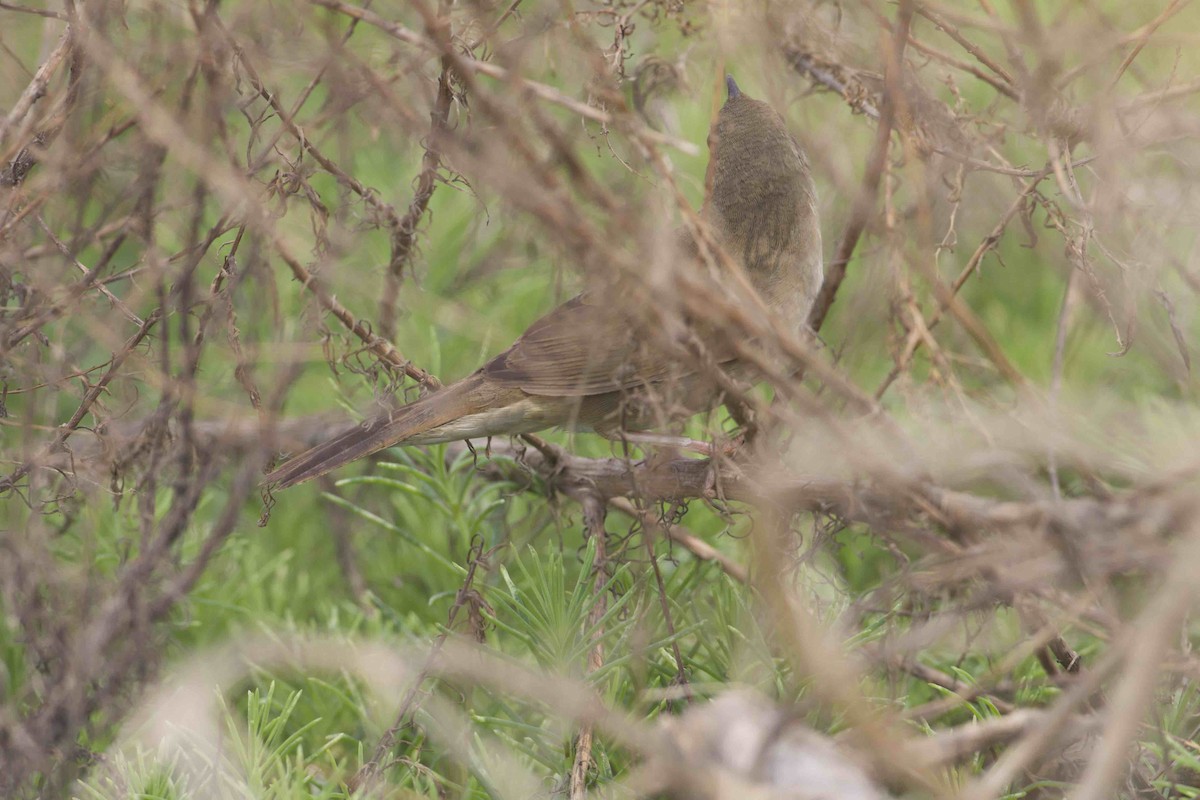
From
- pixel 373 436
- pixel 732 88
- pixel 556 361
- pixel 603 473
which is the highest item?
pixel 732 88

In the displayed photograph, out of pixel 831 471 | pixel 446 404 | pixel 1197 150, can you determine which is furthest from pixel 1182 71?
pixel 446 404

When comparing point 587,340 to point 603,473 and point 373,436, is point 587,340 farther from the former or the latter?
point 373,436

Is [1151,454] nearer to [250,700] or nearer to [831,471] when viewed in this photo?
[831,471]

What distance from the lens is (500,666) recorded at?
245cm

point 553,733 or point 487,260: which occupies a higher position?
point 487,260

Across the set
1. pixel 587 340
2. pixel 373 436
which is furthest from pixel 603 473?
pixel 373 436

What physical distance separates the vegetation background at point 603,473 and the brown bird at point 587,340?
117 millimetres

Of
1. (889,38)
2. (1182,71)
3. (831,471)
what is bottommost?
(831,471)

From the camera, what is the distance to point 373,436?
9.34ft

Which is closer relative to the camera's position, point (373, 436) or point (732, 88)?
point (373, 436)

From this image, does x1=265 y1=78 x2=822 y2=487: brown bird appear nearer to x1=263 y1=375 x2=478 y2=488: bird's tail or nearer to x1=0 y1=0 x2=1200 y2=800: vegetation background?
x1=263 y1=375 x2=478 y2=488: bird's tail

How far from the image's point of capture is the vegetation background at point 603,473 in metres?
1.70

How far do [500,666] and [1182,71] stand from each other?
2607 mm

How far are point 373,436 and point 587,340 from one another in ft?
1.98
